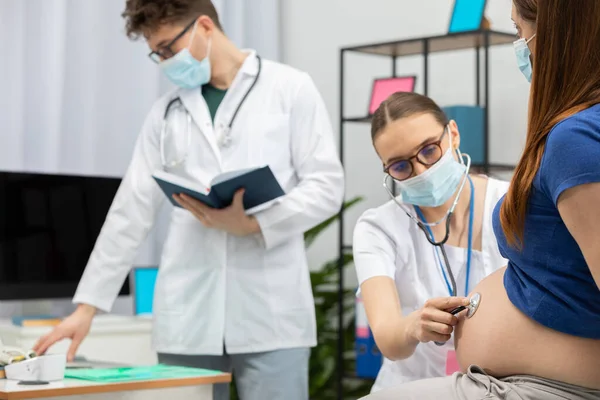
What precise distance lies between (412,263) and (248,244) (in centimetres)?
64

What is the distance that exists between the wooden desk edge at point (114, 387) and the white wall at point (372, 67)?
205cm

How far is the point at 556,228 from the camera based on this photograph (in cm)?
109

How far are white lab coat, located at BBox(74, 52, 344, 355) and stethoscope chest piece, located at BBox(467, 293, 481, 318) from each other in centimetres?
110

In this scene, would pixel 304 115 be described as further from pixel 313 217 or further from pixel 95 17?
pixel 95 17

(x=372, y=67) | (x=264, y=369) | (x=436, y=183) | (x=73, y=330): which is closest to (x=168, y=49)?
(x=73, y=330)

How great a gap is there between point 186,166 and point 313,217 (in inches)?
15.2

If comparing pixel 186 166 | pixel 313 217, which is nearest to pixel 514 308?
pixel 313 217

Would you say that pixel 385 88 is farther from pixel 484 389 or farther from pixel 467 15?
pixel 484 389

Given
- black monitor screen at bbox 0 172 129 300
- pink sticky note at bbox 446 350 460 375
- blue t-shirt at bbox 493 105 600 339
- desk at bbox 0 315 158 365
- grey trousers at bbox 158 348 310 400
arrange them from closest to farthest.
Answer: blue t-shirt at bbox 493 105 600 339
pink sticky note at bbox 446 350 460 375
grey trousers at bbox 158 348 310 400
desk at bbox 0 315 158 365
black monitor screen at bbox 0 172 129 300

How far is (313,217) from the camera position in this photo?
242 centimetres

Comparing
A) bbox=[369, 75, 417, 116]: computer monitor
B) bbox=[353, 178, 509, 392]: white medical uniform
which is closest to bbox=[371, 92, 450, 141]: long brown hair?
bbox=[353, 178, 509, 392]: white medical uniform

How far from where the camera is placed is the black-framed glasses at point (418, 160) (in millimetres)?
1874

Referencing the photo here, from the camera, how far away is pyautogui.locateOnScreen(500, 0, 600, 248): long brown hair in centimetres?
108

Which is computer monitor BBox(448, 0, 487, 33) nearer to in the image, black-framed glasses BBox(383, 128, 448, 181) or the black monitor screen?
the black monitor screen
